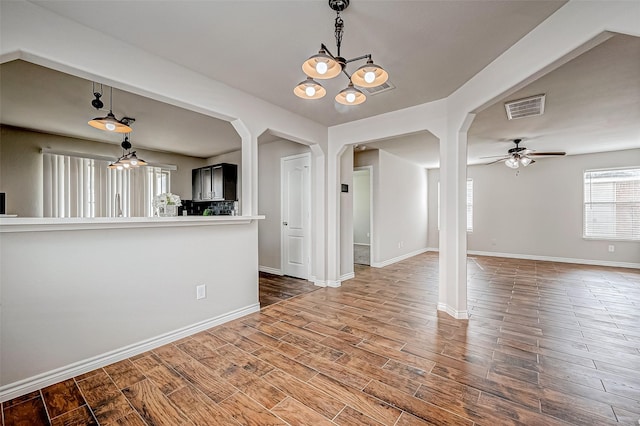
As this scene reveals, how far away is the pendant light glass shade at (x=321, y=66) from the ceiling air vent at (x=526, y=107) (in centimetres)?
290

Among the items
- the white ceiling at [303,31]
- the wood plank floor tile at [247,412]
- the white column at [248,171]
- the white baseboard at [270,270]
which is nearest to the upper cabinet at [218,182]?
the white baseboard at [270,270]

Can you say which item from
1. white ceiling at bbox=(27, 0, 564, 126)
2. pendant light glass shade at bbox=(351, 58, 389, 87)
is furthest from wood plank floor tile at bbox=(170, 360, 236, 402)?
white ceiling at bbox=(27, 0, 564, 126)

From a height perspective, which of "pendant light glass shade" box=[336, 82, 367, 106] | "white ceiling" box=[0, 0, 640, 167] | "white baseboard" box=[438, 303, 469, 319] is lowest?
"white baseboard" box=[438, 303, 469, 319]

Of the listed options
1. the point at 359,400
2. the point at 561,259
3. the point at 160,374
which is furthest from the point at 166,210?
the point at 561,259

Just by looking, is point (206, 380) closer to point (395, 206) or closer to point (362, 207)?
point (395, 206)

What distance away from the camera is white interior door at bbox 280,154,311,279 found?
16.8 ft

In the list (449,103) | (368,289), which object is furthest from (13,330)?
(449,103)

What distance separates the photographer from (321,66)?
187 centimetres

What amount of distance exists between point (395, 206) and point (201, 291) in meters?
5.12

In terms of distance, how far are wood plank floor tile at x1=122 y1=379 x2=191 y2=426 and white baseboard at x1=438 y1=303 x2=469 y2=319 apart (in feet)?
9.42

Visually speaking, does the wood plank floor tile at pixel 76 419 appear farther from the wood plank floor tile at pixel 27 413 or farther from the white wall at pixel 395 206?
the white wall at pixel 395 206

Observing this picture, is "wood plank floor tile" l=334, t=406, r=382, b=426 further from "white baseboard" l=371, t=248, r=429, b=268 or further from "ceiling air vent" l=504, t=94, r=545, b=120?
"white baseboard" l=371, t=248, r=429, b=268

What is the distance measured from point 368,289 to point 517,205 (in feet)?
18.2

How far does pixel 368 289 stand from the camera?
4.48 meters
